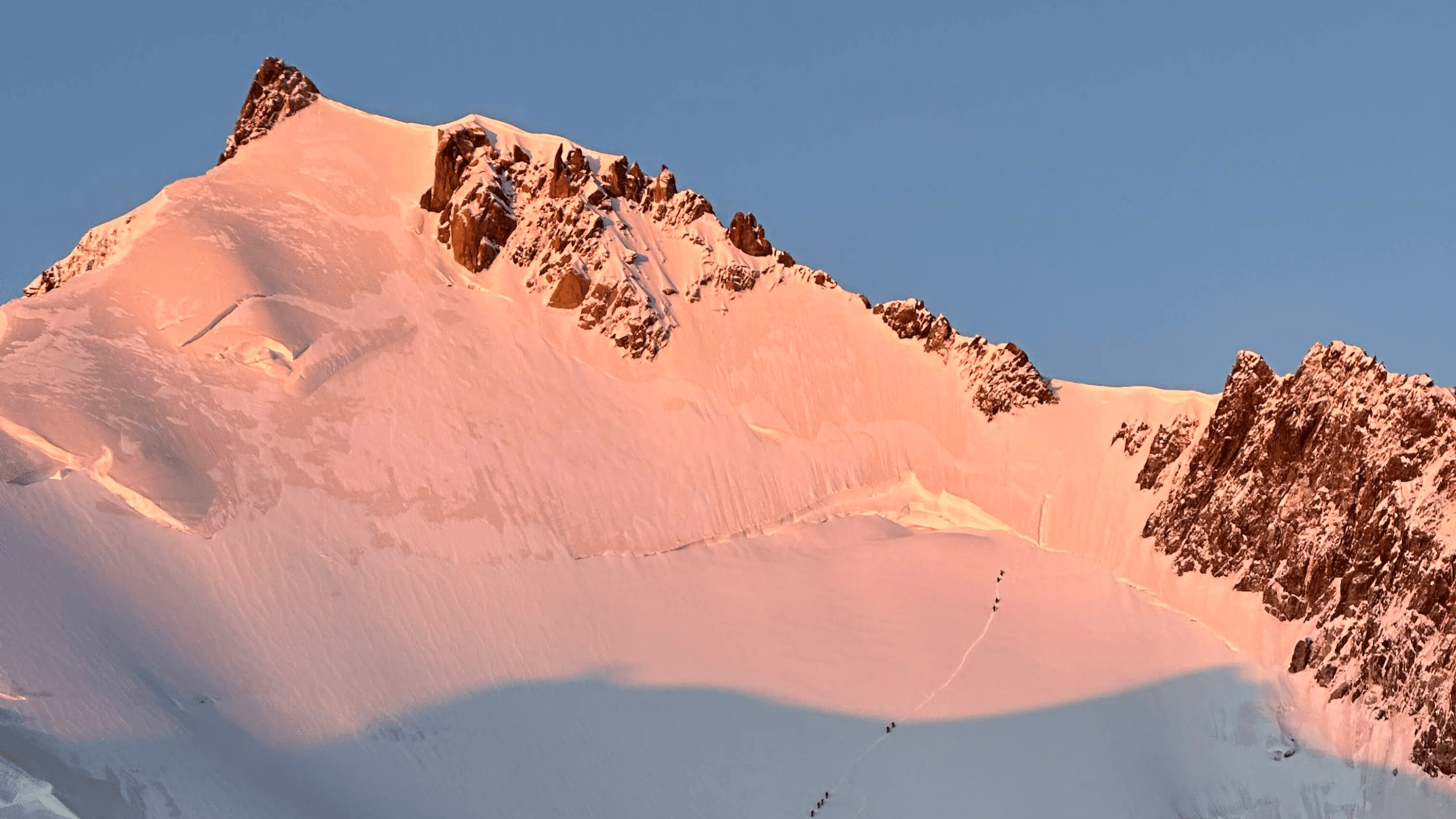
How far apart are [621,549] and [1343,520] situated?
186 ft

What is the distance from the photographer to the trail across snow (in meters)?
146

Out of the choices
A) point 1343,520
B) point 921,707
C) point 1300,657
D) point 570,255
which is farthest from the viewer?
point 570,255

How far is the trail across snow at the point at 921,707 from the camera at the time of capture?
478ft

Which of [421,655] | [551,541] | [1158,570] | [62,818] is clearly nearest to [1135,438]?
[1158,570]

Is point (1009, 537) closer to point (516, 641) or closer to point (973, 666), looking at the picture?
point (973, 666)

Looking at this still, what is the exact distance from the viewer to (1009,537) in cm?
17838

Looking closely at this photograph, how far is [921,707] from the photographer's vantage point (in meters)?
155


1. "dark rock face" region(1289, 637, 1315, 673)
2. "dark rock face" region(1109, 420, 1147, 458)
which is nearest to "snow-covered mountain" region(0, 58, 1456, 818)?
"dark rock face" region(1289, 637, 1315, 673)

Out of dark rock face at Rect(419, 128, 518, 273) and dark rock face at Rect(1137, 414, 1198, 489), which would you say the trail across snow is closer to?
dark rock face at Rect(1137, 414, 1198, 489)

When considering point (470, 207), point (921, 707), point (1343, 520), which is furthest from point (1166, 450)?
point (470, 207)

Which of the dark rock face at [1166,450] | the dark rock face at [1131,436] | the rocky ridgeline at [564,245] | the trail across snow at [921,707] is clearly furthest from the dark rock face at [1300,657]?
the rocky ridgeline at [564,245]

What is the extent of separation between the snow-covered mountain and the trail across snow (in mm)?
281

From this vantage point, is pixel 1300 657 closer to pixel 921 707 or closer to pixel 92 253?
pixel 921 707

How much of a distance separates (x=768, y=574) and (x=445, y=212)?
51.1m
